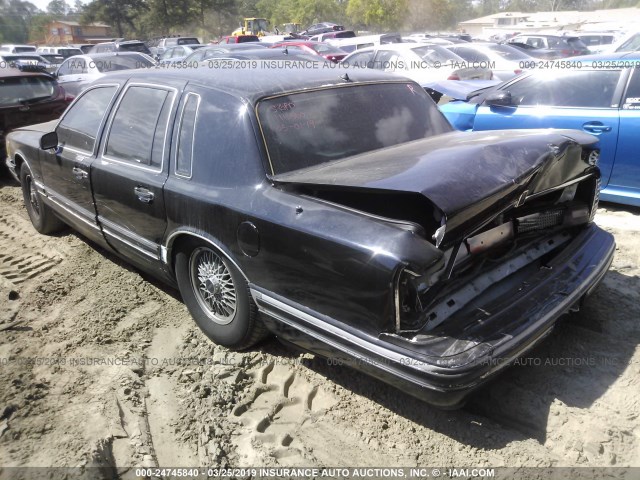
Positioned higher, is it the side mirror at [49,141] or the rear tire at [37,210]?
the side mirror at [49,141]

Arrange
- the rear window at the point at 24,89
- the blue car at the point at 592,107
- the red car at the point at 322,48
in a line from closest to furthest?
1. the blue car at the point at 592,107
2. the rear window at the point at 24,89
3. the red car at the point at 322,48

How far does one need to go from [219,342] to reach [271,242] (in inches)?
40.6

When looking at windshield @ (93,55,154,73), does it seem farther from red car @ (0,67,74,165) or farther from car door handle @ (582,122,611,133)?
car door handle @ (582,122,611,133)

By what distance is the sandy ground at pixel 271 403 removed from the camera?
2.58 meters

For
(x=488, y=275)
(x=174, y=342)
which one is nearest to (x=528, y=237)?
(x=488, y=275)

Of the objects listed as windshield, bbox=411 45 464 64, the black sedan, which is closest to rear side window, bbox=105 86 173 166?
the black sedan

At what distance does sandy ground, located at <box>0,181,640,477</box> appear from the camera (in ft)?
8.48

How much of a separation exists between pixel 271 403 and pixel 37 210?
3.86m

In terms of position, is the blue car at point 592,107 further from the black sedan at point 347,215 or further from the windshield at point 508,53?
the windshield at point 508,53

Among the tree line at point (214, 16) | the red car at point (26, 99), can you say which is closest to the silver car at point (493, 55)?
the red car at point (26, 99)

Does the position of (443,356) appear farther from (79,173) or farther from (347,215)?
(79,173)

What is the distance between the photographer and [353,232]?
2.44 metres

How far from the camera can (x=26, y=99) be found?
7824mm

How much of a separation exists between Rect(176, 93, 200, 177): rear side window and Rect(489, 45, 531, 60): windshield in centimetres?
1174
